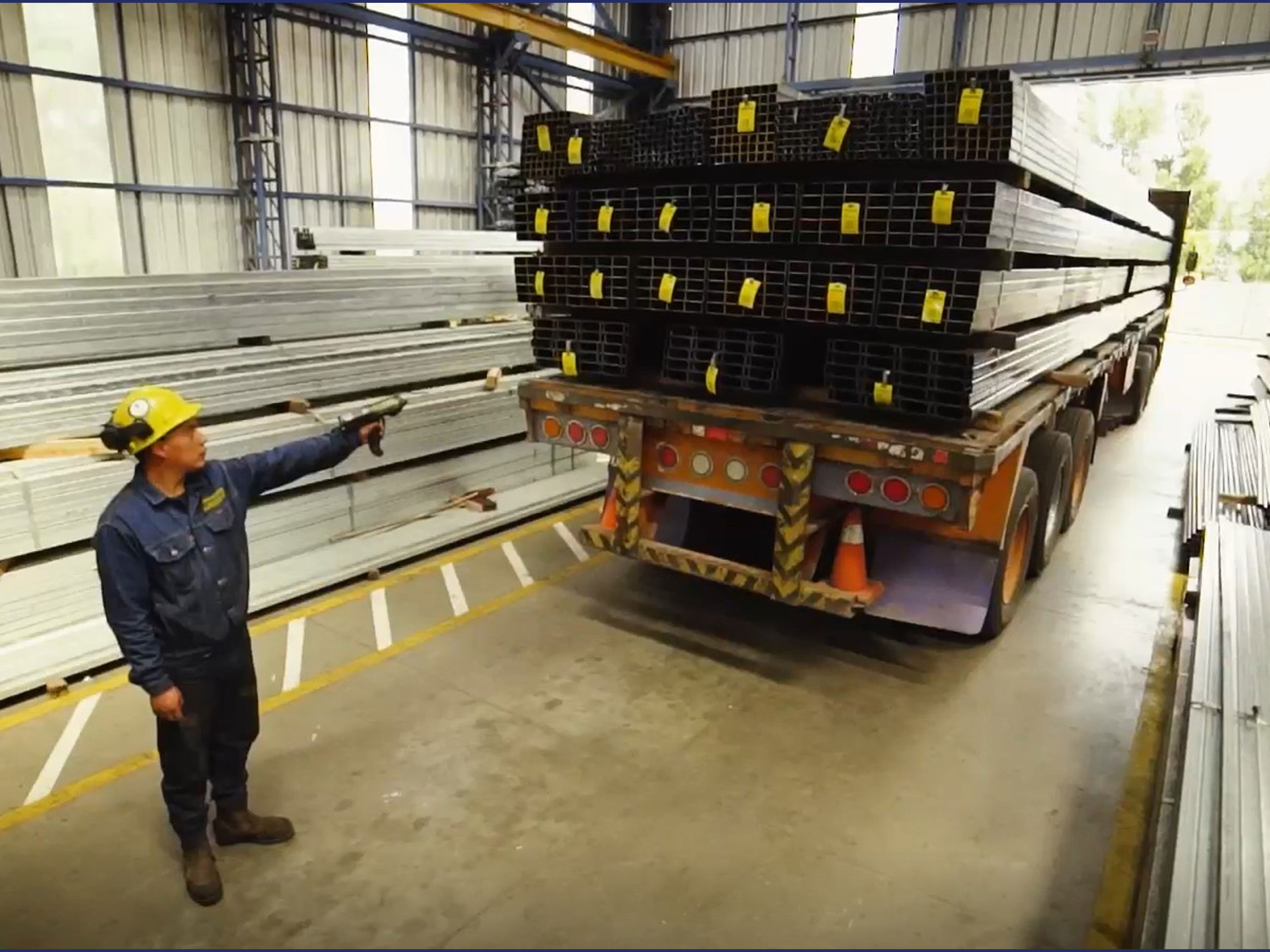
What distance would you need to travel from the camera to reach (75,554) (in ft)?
14.7

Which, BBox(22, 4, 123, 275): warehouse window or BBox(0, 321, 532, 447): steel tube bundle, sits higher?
BBox(22, 4, 123, 275): warehouse window

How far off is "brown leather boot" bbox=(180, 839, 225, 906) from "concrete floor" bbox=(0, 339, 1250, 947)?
0.20 ft

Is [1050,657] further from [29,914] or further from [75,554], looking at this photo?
[75,554]

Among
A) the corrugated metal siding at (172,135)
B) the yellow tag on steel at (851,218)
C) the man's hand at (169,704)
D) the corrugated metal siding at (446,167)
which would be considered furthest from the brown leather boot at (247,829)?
the corrugated metal siding at (446,167)

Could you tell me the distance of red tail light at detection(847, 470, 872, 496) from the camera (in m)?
3.97

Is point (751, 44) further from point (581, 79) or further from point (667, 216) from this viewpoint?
point (667, 216)

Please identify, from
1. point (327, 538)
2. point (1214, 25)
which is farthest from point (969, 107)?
point (1214, 25)

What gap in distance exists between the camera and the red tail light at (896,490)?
3.87m

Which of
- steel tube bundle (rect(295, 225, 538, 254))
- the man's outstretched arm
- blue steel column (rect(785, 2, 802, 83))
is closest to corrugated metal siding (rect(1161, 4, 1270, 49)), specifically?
blue steel column (rect(785, 2, 802, 83))

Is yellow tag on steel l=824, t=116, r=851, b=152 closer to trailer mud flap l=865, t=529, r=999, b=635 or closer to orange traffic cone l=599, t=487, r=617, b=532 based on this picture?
trailer mud flap l=865, t=529, r=999, b=635

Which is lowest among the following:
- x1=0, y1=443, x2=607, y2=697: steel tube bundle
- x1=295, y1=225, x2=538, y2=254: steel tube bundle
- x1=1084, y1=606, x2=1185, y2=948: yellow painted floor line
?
x1=1084, y1=606, x2=1185, y2=948: yellow painted floor line

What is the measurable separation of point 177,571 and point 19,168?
39.3 feet

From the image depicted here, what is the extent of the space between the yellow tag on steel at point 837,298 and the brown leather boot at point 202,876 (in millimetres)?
3295

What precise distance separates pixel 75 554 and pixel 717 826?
3570 mm
